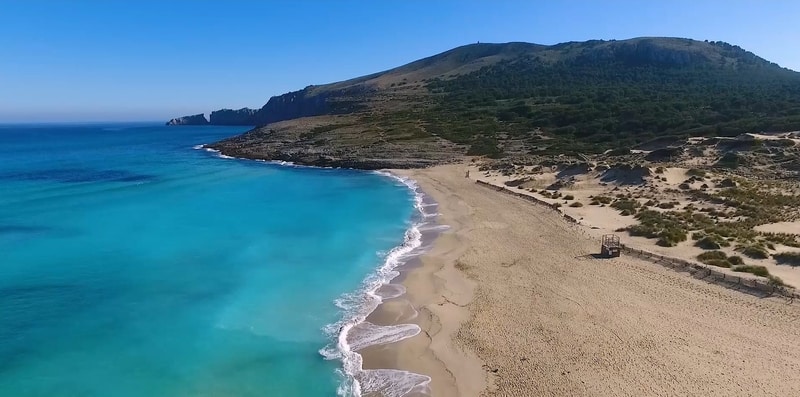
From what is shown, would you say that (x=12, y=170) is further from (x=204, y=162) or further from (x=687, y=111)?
(x=687, y=111)

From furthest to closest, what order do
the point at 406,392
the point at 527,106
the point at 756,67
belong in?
the point at 756,67 → the point at 527,106 → the point at 406,392

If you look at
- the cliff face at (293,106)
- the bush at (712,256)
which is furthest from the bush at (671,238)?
the cliff face at (293,106)

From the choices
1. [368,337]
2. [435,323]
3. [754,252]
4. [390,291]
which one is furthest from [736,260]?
[368,337]

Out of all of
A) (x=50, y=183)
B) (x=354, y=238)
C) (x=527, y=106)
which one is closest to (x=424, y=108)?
(x=527, y=106)

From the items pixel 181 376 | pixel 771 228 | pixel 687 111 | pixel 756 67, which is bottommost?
pixel 181 376

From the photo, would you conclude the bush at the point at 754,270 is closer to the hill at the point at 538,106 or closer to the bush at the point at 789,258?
the bush at the point at 789,258

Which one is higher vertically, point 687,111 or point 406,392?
point 687,111

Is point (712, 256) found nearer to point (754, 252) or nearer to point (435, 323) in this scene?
point (754, 252)
